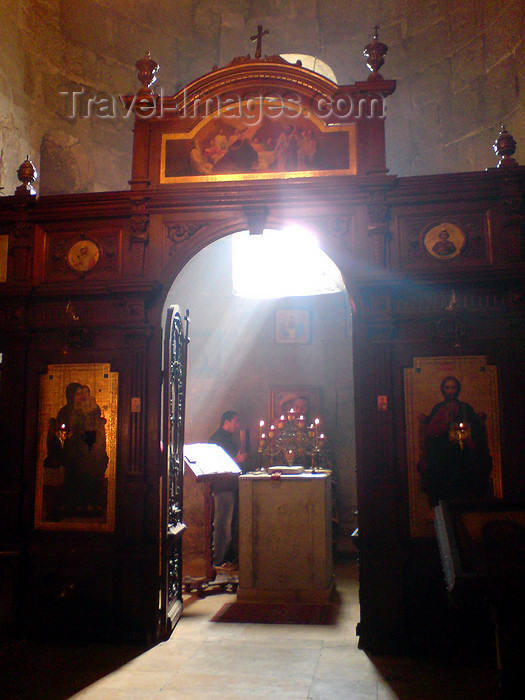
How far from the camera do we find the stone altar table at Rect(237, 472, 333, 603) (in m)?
6.86

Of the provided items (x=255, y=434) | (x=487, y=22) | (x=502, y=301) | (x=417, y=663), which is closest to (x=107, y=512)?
(x=417, y=663)

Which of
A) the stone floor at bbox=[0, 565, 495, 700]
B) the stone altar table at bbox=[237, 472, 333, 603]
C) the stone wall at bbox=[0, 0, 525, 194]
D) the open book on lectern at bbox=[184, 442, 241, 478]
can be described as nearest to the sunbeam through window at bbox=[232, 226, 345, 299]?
the stone wall at bbox=[0, 0, 525, 194]

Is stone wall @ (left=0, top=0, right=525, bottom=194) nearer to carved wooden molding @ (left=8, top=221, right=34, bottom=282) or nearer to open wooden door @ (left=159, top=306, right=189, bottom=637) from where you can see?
carved wooden molding @ (left=8, top=221, right=34, bottom=282)

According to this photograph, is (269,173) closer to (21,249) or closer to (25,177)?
(25,177)

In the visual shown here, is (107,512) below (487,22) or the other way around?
below

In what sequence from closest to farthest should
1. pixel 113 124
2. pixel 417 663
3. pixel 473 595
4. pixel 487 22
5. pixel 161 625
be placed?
pixel 473 595, pixel 417 663, pixel 161 625, pixel 487 22, pixel 113 124

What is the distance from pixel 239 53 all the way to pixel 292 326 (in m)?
5.15

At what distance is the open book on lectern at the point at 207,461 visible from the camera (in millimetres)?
7586

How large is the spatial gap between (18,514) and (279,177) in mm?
4085

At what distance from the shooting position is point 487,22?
9336mm

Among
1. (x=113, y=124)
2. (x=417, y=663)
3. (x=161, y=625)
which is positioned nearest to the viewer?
(x=417, y=663)

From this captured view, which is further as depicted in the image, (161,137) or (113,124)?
(113,124)

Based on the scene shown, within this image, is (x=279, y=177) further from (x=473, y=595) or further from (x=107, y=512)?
(x=473, y=595)

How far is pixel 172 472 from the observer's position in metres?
6.21
